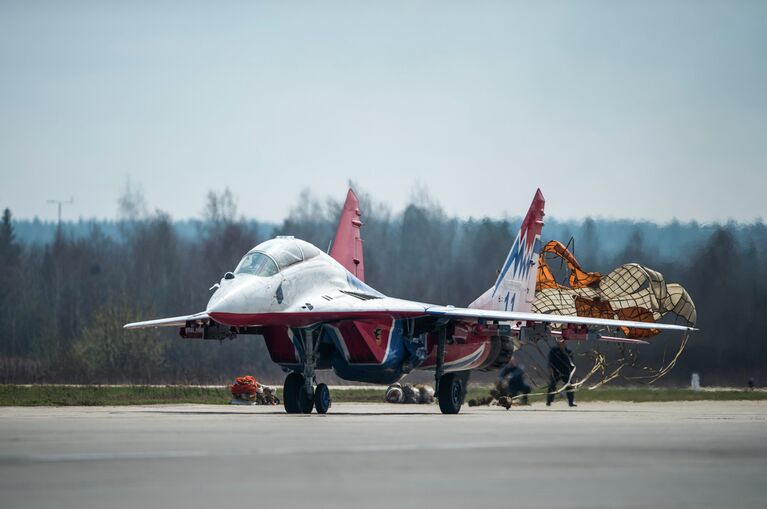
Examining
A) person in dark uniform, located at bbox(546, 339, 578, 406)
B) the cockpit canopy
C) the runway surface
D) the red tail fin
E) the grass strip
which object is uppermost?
the red tail fin

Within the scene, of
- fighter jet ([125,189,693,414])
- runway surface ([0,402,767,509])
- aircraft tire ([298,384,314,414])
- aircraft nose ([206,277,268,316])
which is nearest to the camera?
runway surface ([0,402,767,509])

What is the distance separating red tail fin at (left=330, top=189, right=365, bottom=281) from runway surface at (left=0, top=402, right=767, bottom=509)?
12.4m

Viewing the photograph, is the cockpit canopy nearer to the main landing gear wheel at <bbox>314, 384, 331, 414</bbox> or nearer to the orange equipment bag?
the main landing gear wheel at <bbox>314, 384, 331, 414</bbox>

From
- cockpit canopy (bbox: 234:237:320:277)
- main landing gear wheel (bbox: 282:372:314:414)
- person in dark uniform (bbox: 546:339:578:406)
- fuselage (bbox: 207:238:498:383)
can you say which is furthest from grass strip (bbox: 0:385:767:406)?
cockpit canopy (bbox: 234:237:320:277)

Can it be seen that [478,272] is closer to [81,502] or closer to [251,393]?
[251,393]

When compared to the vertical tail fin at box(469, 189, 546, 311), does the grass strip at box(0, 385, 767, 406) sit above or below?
below

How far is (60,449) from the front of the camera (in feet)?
40.6

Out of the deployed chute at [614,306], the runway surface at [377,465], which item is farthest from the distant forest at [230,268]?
the runway surface at [377,465]

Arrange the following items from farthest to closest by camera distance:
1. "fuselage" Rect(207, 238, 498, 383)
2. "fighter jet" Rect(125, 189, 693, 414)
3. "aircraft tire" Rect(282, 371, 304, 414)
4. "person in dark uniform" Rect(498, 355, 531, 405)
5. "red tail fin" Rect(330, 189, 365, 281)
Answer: "person in dark uniform" Rect(498, 355, 531, 405), "red tail fin" Rect(330, 189, 365, 281), "aircraft tire" Rect(282, 371, 304, 414), "fighter jet" Rect(125, 189, 693, 414), "fuselage" Rect(207, 238, 498, 383)

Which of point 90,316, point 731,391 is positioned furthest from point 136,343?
point 731,391

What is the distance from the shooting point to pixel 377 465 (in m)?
10.9

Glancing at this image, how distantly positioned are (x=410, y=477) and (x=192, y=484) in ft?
5.94

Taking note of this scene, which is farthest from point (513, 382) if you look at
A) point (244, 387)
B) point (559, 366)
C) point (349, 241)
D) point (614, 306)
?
point (244, 387)

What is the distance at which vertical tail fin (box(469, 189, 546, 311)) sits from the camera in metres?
29.8
